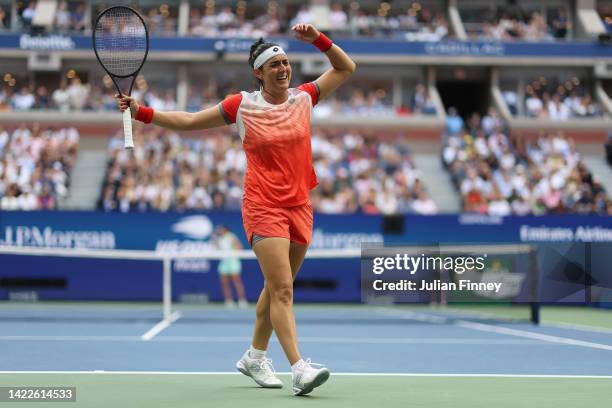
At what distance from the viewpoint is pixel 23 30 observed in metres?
31.2

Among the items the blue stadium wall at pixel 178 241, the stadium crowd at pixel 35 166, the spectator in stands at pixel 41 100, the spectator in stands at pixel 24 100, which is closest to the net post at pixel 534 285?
the blue stadium wall at pixel 178 241

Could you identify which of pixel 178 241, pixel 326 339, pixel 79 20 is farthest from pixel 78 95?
pixel 326 339

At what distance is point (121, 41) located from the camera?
7.22 m

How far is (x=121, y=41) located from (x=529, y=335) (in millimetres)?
6994

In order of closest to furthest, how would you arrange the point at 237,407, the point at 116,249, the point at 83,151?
the point at 237,407
the point at 116,249
the point at 83,151

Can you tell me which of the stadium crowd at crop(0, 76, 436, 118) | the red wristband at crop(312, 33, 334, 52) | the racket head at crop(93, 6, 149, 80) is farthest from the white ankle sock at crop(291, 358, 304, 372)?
the stadium crowd at crop(0, 76, 436, 118)

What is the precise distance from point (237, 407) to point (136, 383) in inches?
57.8

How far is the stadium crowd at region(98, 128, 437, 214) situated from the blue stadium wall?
2.24 meters

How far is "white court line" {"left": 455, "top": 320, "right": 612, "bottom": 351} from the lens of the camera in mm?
10570

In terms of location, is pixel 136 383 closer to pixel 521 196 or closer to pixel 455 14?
pixel 521 196

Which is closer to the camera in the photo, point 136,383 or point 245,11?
point 136,383

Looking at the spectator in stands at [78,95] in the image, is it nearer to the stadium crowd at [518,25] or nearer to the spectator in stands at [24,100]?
the spectator in stands at [24,100]

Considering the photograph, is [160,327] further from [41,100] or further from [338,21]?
[338,21]

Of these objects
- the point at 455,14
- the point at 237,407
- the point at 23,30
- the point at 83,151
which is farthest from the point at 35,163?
the point at 237,407
